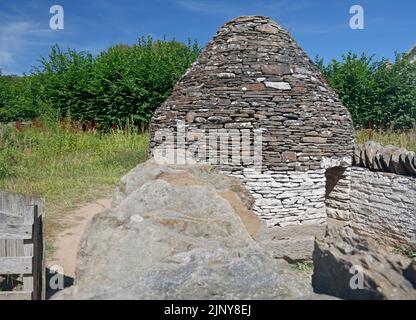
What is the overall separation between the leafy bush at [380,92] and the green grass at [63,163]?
818 cm

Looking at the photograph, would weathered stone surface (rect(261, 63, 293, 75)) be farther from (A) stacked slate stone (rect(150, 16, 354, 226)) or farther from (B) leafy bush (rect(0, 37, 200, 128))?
(B) leafy bush (rect(0, 37, 200, 128))

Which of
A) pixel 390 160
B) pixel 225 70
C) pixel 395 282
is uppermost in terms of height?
pixel 225 70

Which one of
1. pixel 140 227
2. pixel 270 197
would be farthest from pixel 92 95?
pixel 140 227

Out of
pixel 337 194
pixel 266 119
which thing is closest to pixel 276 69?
pixel 266 119

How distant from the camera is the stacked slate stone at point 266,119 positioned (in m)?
5.80

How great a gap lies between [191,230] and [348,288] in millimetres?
1121

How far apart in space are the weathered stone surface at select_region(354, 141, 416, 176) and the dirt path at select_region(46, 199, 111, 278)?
4974 millimetres

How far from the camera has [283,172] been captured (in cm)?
584

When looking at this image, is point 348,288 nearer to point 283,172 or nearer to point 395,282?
point 395,282

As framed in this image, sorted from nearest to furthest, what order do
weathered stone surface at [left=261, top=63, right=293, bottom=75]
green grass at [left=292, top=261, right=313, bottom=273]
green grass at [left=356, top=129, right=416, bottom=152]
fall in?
green grass at [left=292, top=261, right=313, bottom=273], weathered stone surface at [left=261, top=63, right=293, bottom=75], green grass at [left=356, top=129, right=416, bottom=152]

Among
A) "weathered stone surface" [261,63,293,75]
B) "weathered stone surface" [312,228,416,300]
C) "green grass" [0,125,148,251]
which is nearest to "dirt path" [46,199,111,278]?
"green grass" [0,125,148,251]

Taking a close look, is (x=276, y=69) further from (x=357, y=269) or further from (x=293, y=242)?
(x=357, y=269)

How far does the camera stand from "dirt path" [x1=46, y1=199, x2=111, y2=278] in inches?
185

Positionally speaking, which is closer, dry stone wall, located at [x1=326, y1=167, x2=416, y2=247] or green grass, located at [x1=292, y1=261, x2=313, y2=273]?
green grass, located at [x1=292, y1=261, x2=313, y2=273]
